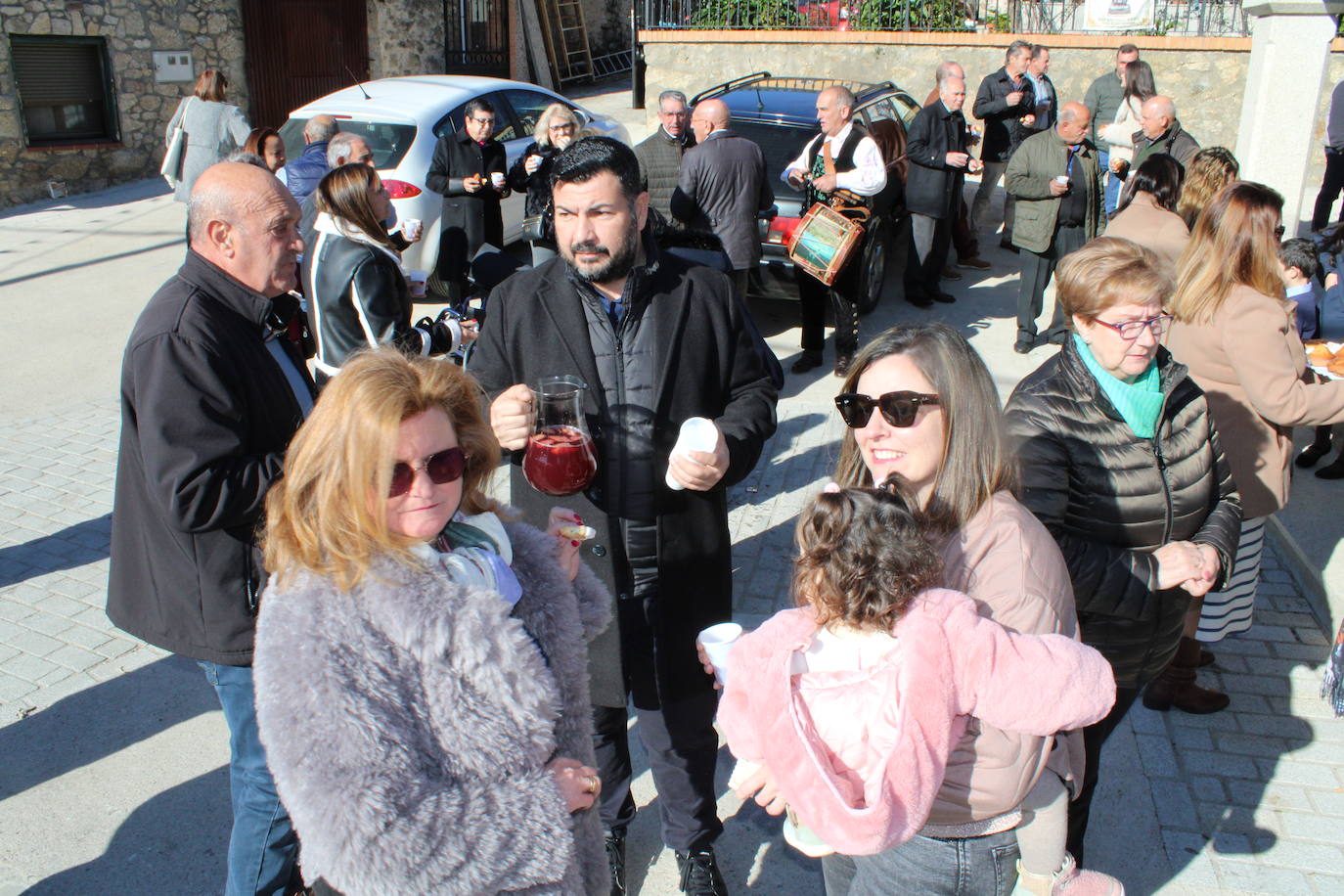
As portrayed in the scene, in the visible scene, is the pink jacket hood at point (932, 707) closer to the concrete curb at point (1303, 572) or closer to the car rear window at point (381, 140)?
the concrete curb at point (1303, 572)

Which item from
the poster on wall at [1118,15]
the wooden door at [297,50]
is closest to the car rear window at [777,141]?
the poster on wall at [1118,15]

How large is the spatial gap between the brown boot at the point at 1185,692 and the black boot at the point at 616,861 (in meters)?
2.16

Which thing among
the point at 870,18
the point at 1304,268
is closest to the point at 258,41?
the point at 870,18

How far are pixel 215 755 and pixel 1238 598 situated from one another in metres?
Result: 3.74

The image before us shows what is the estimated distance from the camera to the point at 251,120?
15.8 metres

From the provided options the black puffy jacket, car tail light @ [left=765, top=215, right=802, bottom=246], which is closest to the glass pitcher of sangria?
the black puffy jacket

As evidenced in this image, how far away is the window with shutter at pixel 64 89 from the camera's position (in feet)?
43.2

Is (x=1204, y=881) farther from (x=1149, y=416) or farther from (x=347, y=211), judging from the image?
(x=347, y=211)

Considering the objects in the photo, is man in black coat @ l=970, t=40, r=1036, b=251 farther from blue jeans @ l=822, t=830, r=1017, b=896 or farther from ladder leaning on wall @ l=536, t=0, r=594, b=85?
ladder leaning on wall @ l=536, t=0, r=594, b=85

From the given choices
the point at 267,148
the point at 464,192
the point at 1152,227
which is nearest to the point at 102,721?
the point at 464,192

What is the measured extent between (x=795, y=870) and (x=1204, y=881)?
123cm

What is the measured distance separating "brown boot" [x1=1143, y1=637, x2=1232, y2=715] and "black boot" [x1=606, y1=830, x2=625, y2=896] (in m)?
2.16

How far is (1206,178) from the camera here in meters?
5.29

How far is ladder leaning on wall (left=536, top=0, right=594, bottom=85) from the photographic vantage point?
64.7 ft
